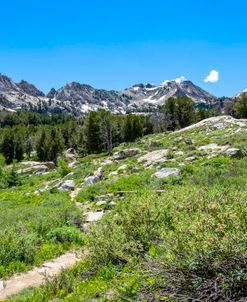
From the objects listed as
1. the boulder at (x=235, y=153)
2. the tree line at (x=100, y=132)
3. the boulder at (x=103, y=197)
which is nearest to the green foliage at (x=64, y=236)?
the boulder at (x=103, y=197)

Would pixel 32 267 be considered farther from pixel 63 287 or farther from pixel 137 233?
pixel 137 233

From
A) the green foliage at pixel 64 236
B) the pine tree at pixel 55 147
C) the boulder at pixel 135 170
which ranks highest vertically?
the pine tree at pixel 55 147

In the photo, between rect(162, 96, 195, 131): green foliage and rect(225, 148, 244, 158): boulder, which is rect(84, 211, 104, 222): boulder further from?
rect(162, 96, 195, 131): green foliage

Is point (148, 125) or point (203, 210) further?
point (148, 125)

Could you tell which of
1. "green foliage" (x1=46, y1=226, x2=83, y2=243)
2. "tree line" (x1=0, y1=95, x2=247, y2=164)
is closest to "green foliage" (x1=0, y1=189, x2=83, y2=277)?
"green foliage" (x1=46, y1=226, x2=83, y2=243)

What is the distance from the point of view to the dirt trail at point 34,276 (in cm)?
926

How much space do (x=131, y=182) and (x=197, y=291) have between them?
1602 centimetres

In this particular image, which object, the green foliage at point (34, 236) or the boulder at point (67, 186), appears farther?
the boulder at point (67, 186)

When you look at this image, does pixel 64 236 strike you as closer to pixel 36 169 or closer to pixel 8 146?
pixel 36 169

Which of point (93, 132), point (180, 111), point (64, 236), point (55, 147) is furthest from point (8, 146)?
point (64, 236)

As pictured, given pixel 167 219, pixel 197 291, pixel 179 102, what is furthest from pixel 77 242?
pixel 179 102

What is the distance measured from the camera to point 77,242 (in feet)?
42.9

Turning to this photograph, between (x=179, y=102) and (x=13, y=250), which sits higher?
(x=179, y=102)

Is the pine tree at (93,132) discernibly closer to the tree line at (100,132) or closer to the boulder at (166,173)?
the tree line at (100,132)
